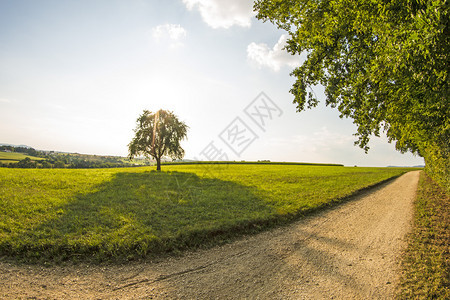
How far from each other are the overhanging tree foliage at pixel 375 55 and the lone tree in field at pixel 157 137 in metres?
25.4

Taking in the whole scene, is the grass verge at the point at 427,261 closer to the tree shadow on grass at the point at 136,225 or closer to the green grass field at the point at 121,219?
the green grass field at the point at 121,219

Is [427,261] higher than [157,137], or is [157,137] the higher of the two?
[157,137]

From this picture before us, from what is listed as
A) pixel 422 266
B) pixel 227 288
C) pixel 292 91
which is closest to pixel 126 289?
pixel 227 288

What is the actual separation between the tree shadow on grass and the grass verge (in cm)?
468

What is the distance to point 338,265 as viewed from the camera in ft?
18.1

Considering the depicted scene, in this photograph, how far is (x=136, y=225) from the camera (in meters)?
7.87

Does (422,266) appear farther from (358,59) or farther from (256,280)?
(358,59)

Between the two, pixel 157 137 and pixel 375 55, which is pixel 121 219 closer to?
pixel 375 55

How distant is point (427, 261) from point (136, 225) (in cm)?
910

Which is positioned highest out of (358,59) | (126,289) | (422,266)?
(358,59)

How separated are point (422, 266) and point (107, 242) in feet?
28.7

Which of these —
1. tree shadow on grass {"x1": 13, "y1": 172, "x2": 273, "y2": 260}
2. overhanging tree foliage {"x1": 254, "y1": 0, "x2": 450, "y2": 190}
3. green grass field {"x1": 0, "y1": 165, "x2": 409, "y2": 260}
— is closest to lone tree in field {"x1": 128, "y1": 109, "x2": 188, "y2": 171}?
green grass field {"x1": 0, "y1": 165, "x2": 409, "y2": 260}

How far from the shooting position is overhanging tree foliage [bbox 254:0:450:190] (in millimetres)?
4883

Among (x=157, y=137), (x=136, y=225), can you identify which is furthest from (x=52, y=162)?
Answer: (x=136, y=225)
